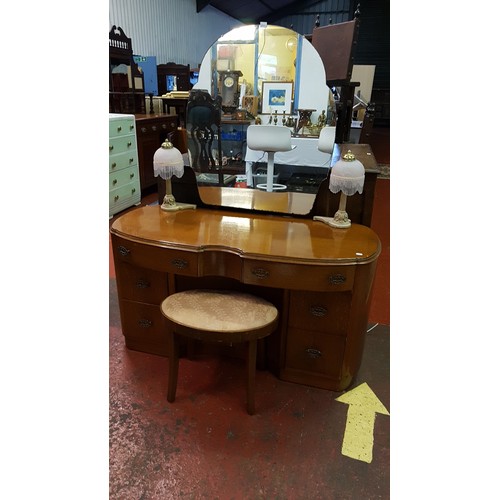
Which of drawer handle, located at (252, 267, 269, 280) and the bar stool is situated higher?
the bar stool

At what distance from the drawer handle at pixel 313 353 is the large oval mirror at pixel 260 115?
0.74 meters

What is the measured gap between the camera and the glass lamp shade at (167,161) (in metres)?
1.90

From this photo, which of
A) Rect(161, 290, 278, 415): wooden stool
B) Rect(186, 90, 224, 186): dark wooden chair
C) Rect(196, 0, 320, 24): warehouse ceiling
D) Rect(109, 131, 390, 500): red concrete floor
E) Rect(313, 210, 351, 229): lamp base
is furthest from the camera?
Rect(196, 0, 320, 24): warehouse ceiling

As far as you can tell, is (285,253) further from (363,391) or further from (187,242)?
(363,391)

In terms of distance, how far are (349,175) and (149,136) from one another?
3332 millimetres

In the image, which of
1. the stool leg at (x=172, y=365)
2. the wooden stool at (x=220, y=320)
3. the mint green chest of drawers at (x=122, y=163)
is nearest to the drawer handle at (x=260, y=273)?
the wooden stool at (x=220, y=320)

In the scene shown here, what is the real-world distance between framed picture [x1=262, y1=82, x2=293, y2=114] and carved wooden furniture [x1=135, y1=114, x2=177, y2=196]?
2.64 metres

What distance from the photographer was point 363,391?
179 centimetres

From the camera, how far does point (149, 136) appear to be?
4344 millimetres

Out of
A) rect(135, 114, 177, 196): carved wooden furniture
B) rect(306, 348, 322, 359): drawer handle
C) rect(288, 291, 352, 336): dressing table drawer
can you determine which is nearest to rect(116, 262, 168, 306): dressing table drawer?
rect(288, 291, 352, 336): dressing table drawer

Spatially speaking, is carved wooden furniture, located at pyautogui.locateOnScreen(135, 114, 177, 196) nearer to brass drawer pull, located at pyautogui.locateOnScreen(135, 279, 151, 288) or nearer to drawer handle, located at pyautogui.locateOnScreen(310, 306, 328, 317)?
brass drawer pull, located at pyautogui.locateOnScreen(135, 279, 151, 288)

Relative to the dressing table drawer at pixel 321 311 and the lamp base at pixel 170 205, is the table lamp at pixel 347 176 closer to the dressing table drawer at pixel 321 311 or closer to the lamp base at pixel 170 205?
the dressing table drawer at pixel 321 311

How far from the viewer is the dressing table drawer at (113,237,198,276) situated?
5.24 feet

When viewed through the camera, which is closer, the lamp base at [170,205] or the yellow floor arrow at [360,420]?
the yellow floor arrow at [360,420]
